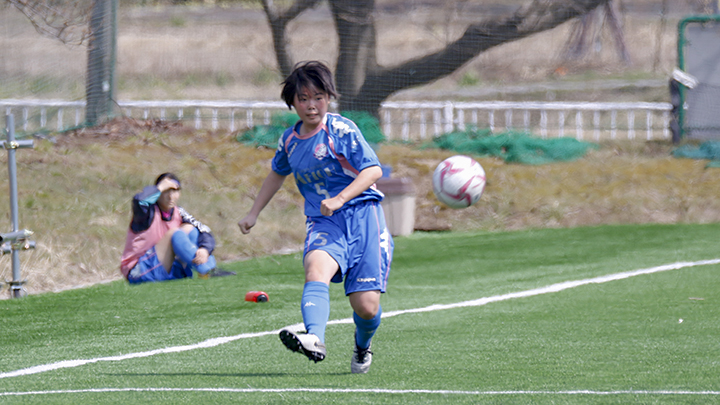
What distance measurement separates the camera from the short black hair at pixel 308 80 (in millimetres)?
5281

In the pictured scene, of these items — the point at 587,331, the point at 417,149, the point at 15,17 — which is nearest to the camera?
the point at 587,331

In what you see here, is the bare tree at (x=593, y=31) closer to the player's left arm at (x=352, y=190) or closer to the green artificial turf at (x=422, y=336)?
the green artificial turf at (x=422, y=336)

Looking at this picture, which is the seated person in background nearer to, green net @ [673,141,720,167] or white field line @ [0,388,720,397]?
white field line @ [0,388,720,397]

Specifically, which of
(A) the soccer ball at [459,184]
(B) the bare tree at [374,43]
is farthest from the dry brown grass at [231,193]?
(A) the soccer ball at [459,184]

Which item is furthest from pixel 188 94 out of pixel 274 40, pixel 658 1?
pixel 658 1

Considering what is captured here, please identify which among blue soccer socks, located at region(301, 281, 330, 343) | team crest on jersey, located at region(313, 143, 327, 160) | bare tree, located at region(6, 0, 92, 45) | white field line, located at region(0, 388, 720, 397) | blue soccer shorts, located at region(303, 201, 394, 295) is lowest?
white field line, located at region(0, 388, 720, 397)

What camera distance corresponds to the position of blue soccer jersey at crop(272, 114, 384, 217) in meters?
5.38

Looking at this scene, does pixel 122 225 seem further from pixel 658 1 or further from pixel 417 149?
pixel 658 1

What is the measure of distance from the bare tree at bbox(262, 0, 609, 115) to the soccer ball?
9691 millimetres

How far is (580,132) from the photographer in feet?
65.1

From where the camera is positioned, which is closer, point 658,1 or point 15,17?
point 15,17

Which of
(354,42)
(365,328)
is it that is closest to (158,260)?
(365,328)

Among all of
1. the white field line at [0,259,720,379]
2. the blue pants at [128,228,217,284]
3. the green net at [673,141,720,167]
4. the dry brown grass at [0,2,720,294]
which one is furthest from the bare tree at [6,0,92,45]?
the green net at [673,141,720,167]

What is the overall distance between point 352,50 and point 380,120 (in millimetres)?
1378
